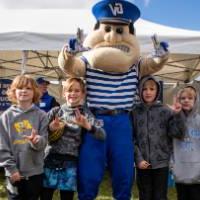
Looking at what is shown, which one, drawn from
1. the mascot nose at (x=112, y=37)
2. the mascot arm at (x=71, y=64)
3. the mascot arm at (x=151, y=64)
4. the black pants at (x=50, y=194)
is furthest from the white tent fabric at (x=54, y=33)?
the black pants at (x=50, y=194)

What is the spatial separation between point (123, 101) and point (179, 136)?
0.50m

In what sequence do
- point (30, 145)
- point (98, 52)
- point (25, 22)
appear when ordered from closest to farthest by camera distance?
point (30, 145)
point (98, 52)
point (25, 22)

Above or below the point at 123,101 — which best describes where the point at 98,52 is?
above

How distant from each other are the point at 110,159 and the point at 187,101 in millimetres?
736

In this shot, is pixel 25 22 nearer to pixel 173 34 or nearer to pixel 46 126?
pixel 173 34

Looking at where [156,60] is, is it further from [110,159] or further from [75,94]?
[110,159]

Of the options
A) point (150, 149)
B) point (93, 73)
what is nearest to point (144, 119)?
point (150, 149)

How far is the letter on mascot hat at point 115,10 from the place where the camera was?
288cm

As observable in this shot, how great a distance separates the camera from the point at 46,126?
2729mm

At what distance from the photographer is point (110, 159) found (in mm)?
2809

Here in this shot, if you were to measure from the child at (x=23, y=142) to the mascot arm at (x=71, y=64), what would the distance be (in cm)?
26

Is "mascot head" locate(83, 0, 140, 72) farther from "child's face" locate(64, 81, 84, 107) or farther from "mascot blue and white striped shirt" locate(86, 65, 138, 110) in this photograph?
"child's face" locate(64, 81, 84, 107)

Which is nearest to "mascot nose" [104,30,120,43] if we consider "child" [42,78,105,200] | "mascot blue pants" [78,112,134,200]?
"child" [42,78,105,200]

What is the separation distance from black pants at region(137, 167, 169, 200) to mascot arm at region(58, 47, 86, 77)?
84 cm
